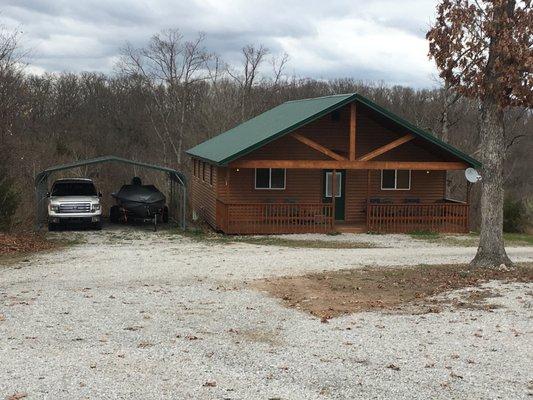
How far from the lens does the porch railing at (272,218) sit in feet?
77.5

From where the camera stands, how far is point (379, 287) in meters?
13.1

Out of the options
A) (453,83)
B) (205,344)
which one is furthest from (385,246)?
(205,344)

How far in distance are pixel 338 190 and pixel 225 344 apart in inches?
719

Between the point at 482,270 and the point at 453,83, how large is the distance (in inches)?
173

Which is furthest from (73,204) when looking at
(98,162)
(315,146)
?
(315,146)

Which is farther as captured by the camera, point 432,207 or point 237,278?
point 432,207

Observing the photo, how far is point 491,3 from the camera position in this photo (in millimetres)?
14062

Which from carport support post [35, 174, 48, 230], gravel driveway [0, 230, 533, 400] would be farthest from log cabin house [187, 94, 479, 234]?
gravel driveway [0, 230, 533, 400]

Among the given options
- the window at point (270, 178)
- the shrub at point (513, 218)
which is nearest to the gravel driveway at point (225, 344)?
the window at point (270, 178)

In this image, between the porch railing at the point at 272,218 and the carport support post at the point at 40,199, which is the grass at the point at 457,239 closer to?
the porch railing at the point at 272,218

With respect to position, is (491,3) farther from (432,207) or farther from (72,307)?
(432,207)

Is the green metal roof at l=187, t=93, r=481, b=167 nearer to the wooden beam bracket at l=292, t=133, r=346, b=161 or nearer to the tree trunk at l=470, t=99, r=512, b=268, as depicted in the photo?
the wooden beam bracket at l=292, t=133, r=346, b=161

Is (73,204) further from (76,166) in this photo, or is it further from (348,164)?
(348,164)

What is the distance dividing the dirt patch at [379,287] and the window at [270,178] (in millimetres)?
10728
